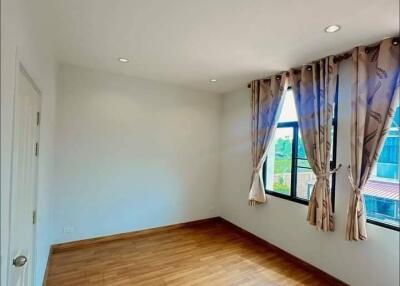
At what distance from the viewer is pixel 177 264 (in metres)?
2.72

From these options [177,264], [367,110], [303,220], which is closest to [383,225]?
[303,220]

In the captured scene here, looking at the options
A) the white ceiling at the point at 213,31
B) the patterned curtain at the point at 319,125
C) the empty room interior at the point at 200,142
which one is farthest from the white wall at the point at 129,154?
the patterned curtain at the point at 319,125

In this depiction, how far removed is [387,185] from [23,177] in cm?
279

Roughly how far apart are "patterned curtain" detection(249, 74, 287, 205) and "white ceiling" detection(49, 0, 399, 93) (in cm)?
39

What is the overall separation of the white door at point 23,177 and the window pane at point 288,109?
278 centimetres

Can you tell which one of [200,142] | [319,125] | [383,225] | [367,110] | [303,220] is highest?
[367,110]

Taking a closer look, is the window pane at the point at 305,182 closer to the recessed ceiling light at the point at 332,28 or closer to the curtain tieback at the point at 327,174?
the curtain tieback at the point at 327,174

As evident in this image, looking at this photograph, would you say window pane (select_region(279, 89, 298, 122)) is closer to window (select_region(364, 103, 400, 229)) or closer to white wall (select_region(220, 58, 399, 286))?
white wall (select_region(220, 58, 399, 286))

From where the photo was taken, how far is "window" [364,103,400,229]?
6.20 ft

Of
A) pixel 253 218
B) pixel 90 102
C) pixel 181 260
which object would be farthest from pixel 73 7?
pixel 253 218

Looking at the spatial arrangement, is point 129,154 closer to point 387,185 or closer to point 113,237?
point 113,237

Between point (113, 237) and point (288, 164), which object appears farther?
point (113, 237)

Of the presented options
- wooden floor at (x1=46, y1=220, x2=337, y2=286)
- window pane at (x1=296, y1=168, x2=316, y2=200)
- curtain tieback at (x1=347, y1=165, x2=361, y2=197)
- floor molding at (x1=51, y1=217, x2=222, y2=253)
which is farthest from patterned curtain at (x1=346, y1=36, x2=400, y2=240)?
floor molding at (x1=51, y1=217, x2=222, y2=253)

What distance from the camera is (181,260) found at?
9.25ft
